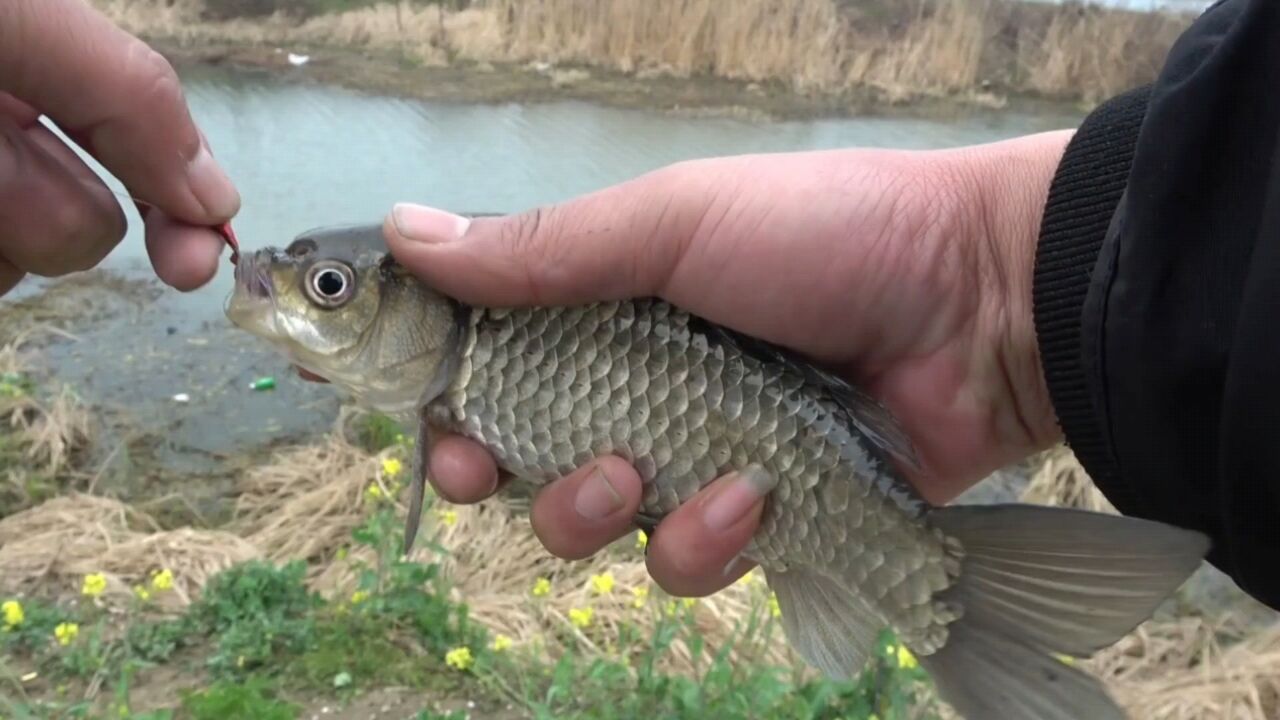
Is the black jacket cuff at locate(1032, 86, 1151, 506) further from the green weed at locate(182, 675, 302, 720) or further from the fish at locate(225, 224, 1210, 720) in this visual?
the green weed at locate(182, 675, 302, 720)

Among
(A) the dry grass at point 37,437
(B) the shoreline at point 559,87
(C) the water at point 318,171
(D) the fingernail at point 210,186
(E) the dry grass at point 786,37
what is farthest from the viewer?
(E) the dry grass at point 786,37

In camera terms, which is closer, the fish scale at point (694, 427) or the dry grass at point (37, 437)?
the fish scale at point (694, 427)

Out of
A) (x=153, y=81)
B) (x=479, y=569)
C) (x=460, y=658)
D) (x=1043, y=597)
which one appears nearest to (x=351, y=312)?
(x=153, y=81)

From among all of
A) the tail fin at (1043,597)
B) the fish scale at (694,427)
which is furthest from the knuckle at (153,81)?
the tail fin at (1043,597)

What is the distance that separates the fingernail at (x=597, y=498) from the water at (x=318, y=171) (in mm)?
4427

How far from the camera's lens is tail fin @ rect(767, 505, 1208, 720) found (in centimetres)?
149

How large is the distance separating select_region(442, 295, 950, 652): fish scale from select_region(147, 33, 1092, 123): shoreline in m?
9.84

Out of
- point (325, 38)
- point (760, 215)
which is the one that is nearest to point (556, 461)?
point (760, 215)

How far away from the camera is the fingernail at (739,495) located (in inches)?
69.1

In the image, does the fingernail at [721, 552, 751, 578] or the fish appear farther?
the fingernail at [721, 552, 751, 578]

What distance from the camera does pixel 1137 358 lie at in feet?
4.90

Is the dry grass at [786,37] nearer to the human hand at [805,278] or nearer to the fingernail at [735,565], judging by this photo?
the human hand at [805,278]

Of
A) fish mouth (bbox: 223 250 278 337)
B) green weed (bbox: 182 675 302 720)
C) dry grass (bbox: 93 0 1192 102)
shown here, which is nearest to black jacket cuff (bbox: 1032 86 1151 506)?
fish mouth (bbox: 223 250 278 337)

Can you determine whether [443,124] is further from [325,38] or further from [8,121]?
[8,121]
